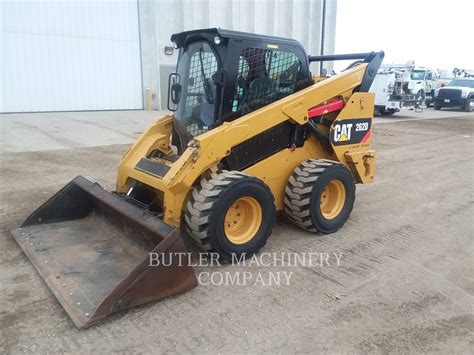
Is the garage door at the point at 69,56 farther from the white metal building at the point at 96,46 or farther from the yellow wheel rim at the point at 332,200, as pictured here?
the yellow wheel rim at the point at 332,200

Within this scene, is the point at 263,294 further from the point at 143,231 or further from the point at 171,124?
the point at 171,124

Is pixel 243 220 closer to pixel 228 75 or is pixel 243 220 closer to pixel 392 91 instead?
pixel 228 75

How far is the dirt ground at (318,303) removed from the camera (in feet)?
9.03

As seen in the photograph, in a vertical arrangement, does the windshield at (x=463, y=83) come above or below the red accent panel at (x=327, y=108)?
below

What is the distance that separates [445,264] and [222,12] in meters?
17.7

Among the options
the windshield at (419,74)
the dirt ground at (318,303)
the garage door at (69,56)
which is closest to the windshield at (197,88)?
the dirt ground at (318,303)

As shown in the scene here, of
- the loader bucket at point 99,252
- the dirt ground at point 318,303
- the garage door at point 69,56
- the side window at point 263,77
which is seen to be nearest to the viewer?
the dirt ground at point 318,303

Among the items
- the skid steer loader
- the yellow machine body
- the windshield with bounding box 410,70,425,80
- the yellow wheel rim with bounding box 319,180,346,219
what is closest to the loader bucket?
the skid steer loader

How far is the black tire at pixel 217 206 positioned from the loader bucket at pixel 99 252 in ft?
1.17

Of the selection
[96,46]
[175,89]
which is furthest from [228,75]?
[96,46]

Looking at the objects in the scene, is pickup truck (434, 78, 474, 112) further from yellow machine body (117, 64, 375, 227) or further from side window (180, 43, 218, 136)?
side window (180, 43, 218, 136)

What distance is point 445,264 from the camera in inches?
156

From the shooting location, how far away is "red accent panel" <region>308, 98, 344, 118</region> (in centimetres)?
449

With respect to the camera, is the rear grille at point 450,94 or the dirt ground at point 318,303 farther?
the rear grille at point 450,94
